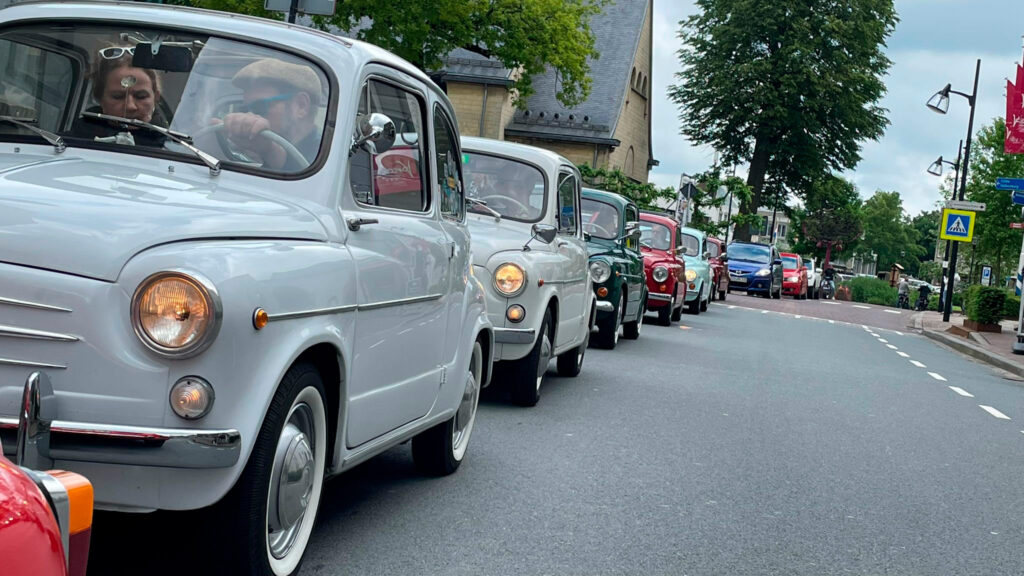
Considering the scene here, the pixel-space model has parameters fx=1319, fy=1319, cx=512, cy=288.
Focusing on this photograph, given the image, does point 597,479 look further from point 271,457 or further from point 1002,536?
point 271,457

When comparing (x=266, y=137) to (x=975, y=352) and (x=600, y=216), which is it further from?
(x=975, y=352)

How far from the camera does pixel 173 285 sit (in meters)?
3.49

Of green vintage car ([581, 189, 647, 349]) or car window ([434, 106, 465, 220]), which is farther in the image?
green vintage car ([581, 189, 647, 349])

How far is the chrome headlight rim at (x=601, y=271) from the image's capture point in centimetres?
1386

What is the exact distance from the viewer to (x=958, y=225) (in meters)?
34.8

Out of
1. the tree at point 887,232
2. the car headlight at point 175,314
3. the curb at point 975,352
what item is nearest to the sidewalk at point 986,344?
the curb at point 975,352

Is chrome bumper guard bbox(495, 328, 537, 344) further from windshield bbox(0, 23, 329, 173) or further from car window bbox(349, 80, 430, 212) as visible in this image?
windshield bbox(0, 23, 329, 173)

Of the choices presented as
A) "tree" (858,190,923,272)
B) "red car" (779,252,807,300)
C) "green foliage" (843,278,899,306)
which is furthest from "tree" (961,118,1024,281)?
"tree" (858,190,923,272)

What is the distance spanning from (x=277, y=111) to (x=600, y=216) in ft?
34.9

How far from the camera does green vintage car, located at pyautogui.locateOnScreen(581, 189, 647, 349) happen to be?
1398 cm

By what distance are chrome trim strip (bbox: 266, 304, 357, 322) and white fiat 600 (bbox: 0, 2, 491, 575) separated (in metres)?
0.01

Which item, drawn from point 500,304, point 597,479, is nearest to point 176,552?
point 597,479

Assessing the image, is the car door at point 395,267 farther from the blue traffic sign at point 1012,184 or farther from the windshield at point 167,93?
the blue traffic sign at point 1012,184

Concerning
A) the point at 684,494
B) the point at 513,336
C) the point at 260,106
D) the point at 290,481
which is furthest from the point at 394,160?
the point at 513,336
